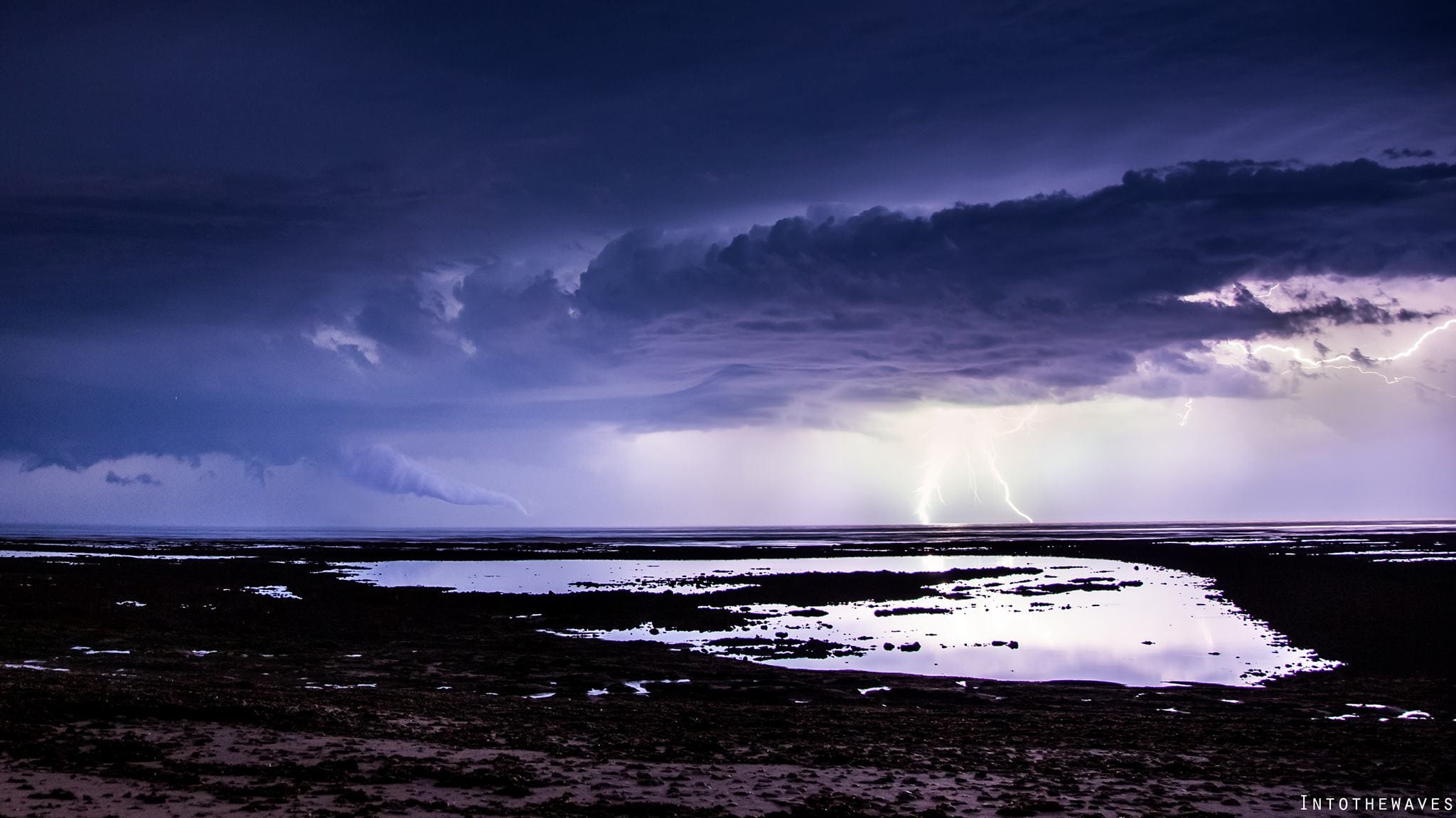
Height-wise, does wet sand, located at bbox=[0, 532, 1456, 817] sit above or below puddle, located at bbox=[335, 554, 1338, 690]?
above

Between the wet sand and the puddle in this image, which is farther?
the puddle

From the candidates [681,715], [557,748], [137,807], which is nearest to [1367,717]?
[681,715]

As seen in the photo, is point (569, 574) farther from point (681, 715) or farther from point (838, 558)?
point (681, 715)

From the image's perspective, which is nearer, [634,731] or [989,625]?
[634,731]

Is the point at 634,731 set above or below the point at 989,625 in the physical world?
above

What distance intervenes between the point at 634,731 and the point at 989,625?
24.7m

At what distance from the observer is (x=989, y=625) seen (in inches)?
1496

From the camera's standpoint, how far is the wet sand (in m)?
12.6

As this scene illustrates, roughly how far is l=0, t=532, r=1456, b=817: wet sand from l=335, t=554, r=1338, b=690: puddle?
7.97ft

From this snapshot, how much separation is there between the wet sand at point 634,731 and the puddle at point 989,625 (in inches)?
95.6

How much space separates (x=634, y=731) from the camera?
55.1 ft

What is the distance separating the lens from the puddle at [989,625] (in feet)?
90.7

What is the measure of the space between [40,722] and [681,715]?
35.4 feet

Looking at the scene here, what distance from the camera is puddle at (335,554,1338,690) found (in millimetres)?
27656
